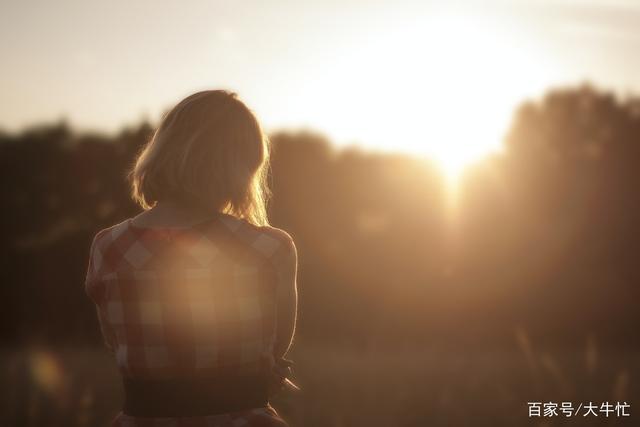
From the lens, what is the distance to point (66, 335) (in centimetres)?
1540

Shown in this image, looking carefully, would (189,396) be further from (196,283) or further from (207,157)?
(207,157)

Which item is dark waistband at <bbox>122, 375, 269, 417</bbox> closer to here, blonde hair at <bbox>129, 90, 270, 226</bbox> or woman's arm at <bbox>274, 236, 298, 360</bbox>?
woman's arm at <bbox>274, 236, 298, 360</bbox>

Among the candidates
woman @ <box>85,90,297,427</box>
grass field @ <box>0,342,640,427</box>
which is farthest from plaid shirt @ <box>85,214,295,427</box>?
grass field @ <box>0,342,640,427</box>

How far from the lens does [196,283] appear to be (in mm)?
1971

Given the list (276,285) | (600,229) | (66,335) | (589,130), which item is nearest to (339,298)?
(66,335)

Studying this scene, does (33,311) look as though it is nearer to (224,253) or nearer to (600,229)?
(600,229)

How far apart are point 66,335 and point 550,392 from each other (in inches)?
398

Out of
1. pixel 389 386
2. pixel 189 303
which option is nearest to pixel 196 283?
pixel 189 303

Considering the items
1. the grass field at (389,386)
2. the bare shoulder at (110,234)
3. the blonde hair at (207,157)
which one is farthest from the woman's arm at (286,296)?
the grass field at (389,386)

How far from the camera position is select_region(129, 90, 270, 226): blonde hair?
80.1 inches

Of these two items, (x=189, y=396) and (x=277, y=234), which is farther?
(x=277, y=234)

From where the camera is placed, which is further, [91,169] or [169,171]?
[91,169]

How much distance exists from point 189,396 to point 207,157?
2.17 feet

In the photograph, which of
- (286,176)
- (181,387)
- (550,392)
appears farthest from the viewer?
(286,176)
